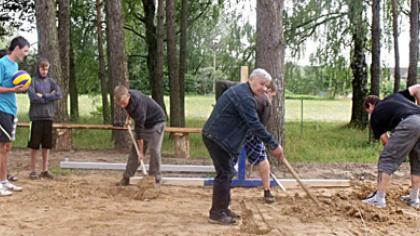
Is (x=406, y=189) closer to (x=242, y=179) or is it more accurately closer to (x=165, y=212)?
(x=242, y=179)

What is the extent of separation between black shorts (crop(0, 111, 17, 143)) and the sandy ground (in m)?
0.71

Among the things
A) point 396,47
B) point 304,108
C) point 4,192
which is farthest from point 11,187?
point 304,108

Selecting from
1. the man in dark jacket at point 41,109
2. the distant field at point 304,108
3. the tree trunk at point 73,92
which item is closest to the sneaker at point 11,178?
the man in dark jacket at point 41,109

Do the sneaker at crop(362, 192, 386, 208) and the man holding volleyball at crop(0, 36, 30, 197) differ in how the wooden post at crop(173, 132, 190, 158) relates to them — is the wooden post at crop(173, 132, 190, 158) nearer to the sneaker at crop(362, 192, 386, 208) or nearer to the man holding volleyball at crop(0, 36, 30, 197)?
the man holding volleyball at crop(0, 36, 30, 197)

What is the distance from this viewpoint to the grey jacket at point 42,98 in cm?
693

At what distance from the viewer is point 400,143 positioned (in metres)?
5.68

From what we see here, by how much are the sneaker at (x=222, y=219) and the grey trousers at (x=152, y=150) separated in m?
1.74

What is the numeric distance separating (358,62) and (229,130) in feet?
39.2

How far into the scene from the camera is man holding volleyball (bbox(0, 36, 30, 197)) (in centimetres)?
611

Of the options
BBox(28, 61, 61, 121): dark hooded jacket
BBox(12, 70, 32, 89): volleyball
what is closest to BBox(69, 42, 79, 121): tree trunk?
BBox(28, 61, 61, 121): dark hooded jacket

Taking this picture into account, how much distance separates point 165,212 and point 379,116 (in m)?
2.70

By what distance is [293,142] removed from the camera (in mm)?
12805

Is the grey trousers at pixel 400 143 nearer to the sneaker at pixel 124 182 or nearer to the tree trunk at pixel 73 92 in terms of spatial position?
the sneaker at pixel 124 182

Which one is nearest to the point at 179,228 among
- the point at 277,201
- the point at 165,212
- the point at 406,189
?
the point at 165,212
